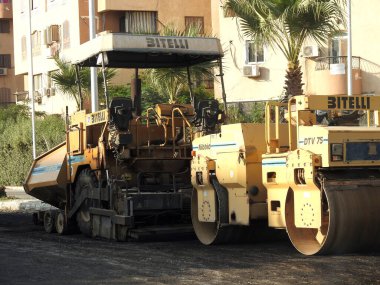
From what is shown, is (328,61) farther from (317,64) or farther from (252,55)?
(252,55)

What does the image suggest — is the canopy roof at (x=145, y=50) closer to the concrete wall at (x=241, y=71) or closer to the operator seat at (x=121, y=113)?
the operator seat at (x=121, y=113)

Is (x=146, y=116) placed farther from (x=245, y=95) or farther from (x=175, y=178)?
(x=245, y=95)

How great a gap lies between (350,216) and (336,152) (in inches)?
30.4

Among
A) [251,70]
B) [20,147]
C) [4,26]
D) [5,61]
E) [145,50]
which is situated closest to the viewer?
[145,50]

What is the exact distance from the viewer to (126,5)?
1876 inches

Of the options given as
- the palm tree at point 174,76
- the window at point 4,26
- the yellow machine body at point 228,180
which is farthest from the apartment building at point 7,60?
the yellow machine body at point 228,180

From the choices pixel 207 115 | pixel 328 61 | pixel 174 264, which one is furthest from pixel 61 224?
pixel 328 61

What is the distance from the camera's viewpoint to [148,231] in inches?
593

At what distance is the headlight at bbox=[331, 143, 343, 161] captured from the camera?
1195 cm

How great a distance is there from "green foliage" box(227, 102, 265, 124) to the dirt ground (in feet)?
59.3

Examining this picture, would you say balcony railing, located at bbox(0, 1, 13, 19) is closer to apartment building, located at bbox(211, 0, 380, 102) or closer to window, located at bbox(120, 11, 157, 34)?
window, located at bbox(120, 11, 157, 34)

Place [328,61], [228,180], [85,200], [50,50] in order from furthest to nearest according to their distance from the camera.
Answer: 1. [50,50]
2. [328,61]
3. [85,200]
4. [228,180]

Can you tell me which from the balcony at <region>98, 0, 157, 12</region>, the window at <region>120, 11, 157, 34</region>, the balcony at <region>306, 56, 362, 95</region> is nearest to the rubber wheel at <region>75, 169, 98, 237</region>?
the balcony at <region>306, 56, 362, 95</region>

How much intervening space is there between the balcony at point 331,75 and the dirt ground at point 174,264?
21954 millimetres
